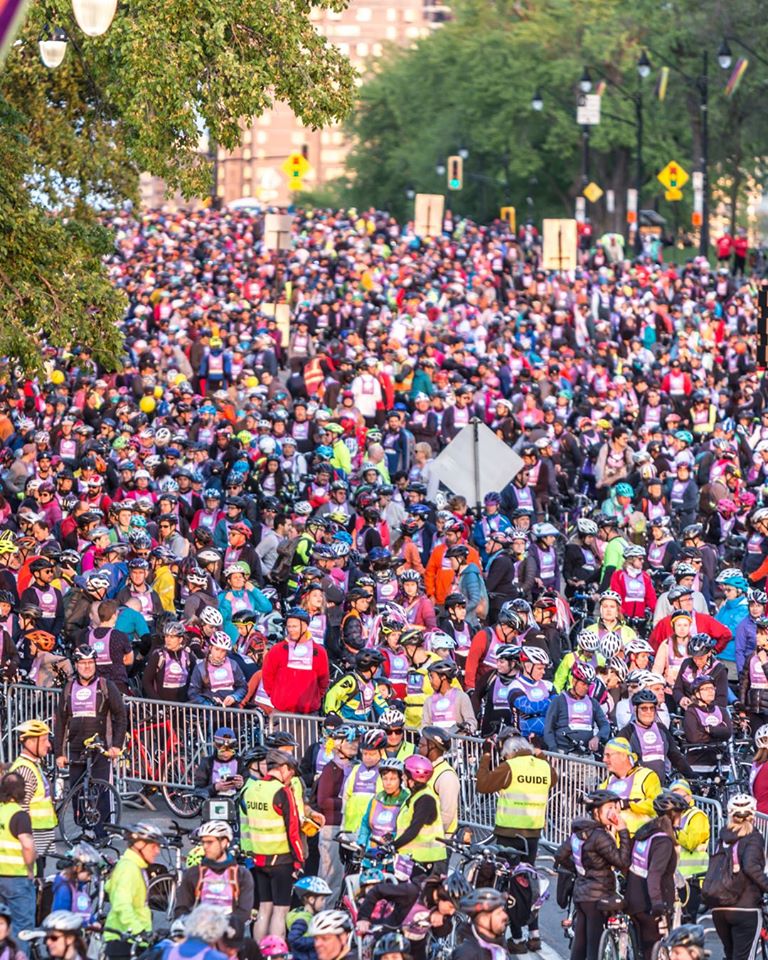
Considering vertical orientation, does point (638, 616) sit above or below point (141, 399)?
below

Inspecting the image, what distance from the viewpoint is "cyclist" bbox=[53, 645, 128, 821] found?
18047mm

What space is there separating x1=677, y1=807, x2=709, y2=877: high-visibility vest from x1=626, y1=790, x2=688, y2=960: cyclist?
Answer: 0.67m

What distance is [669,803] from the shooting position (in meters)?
14.2

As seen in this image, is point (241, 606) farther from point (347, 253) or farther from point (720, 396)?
point (347, 253)

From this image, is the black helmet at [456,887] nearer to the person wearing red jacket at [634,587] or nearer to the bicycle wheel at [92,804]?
the bicycle wheel at [92,804]

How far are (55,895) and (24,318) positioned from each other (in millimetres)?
11810

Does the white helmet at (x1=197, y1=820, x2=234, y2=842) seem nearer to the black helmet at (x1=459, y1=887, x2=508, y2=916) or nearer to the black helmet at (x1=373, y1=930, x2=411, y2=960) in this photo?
the black helmet at (x1=373, y1=930, x2=411, y2=960)

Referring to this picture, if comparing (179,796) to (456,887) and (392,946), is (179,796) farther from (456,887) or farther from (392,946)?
(392,946)

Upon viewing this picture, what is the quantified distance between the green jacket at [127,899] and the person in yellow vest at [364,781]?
2164 mm

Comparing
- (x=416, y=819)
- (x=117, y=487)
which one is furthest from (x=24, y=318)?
(x=416, y=819)

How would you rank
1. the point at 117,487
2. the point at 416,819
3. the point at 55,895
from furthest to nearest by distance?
the point at 117,487 < the point at 416,819 < the point at 55,895

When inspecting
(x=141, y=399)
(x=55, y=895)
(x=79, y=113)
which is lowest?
(x=55, y=895)

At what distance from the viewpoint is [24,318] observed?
24.6 metres

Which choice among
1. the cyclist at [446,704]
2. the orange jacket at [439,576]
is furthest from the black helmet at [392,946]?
the orange jacket at [439,576]
